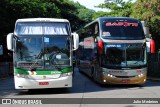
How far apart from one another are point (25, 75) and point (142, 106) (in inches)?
233

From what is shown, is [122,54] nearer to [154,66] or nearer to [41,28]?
[41,28]

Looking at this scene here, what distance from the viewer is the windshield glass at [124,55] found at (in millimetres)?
20500

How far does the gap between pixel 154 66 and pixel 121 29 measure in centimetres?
992

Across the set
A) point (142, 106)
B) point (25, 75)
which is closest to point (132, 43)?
point (25, 75)

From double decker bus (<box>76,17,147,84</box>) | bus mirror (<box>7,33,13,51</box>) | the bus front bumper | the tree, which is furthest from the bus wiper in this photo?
the tree

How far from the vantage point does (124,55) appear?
20516 millimetres

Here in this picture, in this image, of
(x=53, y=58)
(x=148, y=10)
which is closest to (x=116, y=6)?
(x=148, y=10)

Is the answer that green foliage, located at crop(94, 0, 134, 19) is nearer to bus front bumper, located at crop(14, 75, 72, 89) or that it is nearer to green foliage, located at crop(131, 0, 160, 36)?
green foliage, located at crop(131, 0, 160, 36)

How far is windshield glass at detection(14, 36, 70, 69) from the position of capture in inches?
659

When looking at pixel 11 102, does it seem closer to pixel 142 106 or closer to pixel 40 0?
pixel 142 106

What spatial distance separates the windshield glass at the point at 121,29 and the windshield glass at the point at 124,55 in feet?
1.59

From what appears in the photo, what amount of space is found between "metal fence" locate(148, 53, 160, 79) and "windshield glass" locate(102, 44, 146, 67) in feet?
29.0

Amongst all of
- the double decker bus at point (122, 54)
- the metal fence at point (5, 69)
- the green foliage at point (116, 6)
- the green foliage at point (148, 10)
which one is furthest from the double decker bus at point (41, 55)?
the green foliage at point (116, 6)

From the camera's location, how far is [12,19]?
40.5 meters
